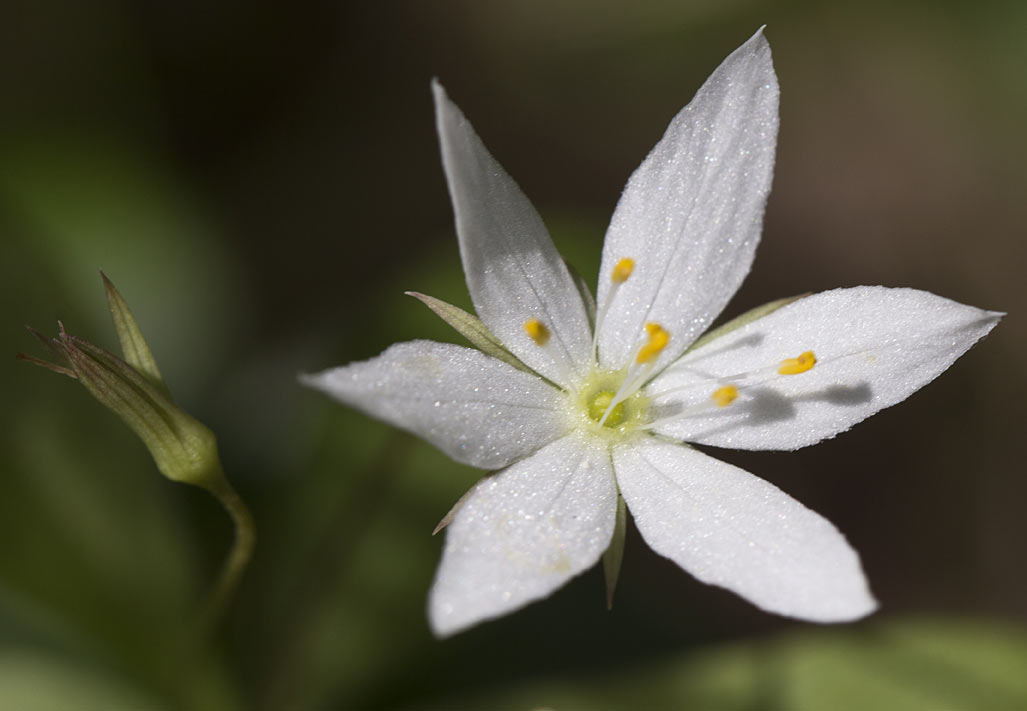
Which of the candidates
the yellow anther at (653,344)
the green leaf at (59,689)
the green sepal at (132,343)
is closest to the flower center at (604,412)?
the yellow anther at (653,344)

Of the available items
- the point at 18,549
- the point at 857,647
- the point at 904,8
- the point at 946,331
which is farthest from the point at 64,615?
the point at 904,8

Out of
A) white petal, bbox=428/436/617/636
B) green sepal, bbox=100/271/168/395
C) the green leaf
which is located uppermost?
green sepal, bbox=100/271/168/395

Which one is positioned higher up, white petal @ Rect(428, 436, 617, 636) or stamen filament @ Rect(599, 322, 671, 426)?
stamen filament @ Rect(599, 322, 671, 426)

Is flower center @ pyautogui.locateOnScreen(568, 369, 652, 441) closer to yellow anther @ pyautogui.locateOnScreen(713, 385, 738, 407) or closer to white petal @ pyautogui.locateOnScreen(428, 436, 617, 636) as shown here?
white petal @ pyautogui.locateOnScreen(428, 436, 617, 636)

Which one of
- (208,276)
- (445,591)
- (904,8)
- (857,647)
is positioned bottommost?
(857,647)

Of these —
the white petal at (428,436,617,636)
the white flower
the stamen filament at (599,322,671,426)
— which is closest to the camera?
the white petal at (428,436,617,636)

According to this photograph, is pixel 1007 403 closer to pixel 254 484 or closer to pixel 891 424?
pixel 891 424

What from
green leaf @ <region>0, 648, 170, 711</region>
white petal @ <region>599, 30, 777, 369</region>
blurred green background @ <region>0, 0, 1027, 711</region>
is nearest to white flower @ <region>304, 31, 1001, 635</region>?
white petal @ <region>599, 30, 777, 369</region>

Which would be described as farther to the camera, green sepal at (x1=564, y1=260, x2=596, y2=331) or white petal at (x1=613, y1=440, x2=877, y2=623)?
green sepal at (x1=564, y1=260, x2=596, y2=331)
